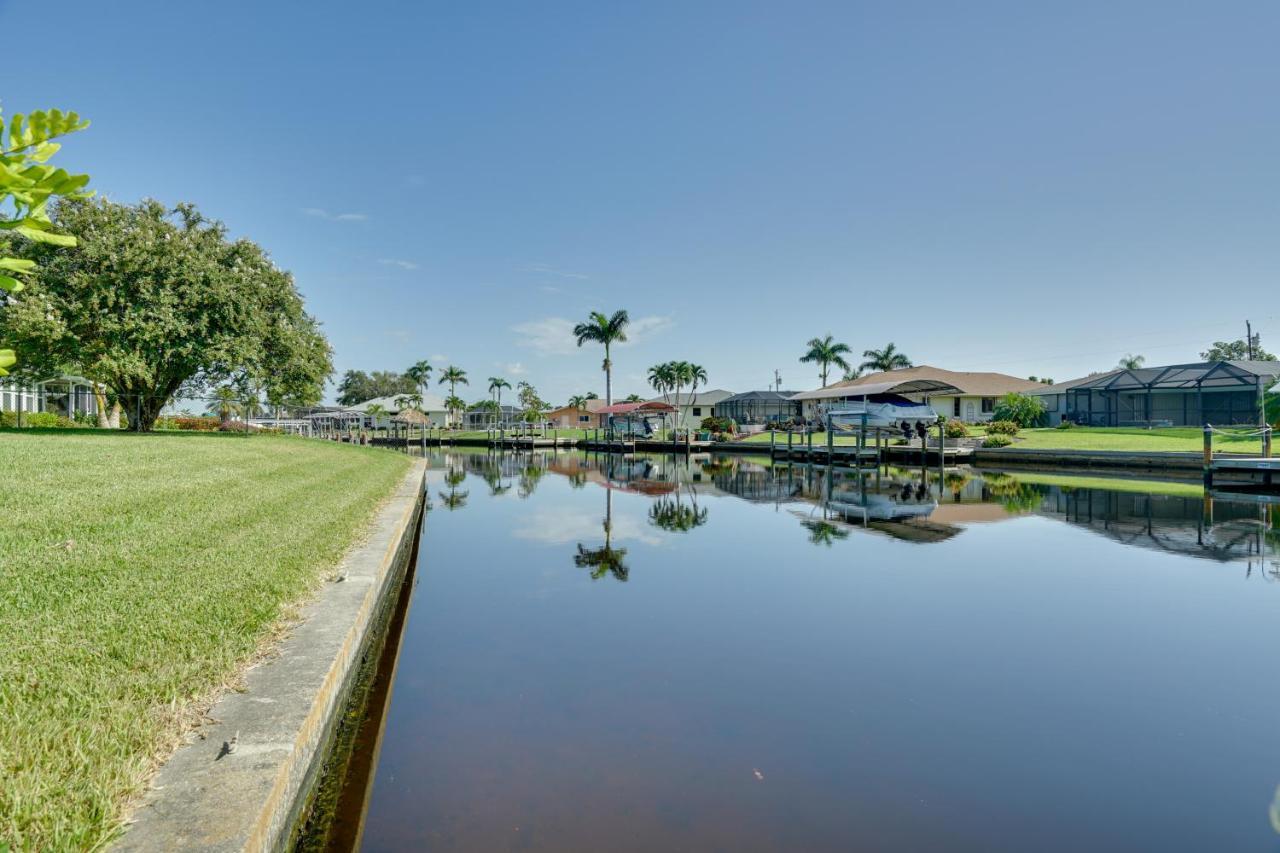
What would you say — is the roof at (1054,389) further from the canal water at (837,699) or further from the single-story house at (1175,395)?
the canal water at (837,699)

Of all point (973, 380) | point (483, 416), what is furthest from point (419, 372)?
point (973, 380)

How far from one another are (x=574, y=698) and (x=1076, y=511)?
14817 mm

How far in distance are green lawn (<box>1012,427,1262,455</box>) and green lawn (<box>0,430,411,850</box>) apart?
29989mm

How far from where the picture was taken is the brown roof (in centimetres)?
5278

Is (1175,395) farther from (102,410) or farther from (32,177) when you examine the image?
(102,410)

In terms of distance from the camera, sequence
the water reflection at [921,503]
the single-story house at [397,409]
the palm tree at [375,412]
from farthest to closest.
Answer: the single-story house at [397,409]
the palm tree at [375,412]
the water reflection at [921,503]

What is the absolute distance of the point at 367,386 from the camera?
345ft

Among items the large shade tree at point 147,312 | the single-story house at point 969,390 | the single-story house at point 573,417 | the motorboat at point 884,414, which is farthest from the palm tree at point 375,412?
the motorboat at point 884,414

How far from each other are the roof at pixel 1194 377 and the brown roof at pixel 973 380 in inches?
429

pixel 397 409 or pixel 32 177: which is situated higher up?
pixel 397 409

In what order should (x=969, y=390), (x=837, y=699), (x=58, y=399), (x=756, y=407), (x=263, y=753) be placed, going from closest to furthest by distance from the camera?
1. (x=263, y=753)
2. (x=837, y=699)
3. (x=58, y=399)
4. (x=969, y=390)
5. (x=756, y=407)

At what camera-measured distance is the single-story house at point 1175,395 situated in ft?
125

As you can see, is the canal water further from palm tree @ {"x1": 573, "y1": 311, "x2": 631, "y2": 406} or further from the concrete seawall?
palm tree @ {"x1": 573, "y1": 311, "x2": 631, "y2": 406}

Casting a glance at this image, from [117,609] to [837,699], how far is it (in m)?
5.16
